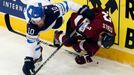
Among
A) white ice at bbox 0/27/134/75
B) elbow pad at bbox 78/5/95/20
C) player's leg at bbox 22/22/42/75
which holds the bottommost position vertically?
white ice at bbox 0/27/134/75

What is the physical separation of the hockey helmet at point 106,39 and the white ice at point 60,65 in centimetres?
16

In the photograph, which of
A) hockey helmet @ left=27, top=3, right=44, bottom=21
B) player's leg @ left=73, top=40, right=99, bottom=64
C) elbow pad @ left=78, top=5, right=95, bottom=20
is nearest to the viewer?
hockey helmet @ left=27, top=3, right=44, bottom=21

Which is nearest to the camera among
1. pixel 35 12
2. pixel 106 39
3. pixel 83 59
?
pixel 35 12

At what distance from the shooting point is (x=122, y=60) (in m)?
2.24

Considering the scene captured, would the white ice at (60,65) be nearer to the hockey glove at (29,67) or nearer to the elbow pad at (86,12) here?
the hockey glove at (29,67)

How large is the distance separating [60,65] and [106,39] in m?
0.36

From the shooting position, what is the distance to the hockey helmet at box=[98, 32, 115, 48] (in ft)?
6.84

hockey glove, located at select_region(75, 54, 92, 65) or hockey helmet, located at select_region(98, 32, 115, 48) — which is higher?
hockey helmet, located at select_region(98, 32, 115, 48)

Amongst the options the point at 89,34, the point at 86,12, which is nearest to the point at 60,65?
the point at 89,34

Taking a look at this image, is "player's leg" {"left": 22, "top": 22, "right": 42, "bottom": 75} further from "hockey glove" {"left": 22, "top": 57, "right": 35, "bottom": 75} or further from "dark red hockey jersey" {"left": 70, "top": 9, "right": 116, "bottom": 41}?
"dark red hockey jersey" {"left": 70, "top": 9, "right": 116, "bottom": 41}

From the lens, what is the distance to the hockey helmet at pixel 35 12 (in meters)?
1.95

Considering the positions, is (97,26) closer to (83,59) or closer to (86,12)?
(86,12)

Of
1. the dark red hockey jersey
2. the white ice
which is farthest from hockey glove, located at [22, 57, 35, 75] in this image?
the dark red hockey jersey

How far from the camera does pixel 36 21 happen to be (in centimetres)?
197
